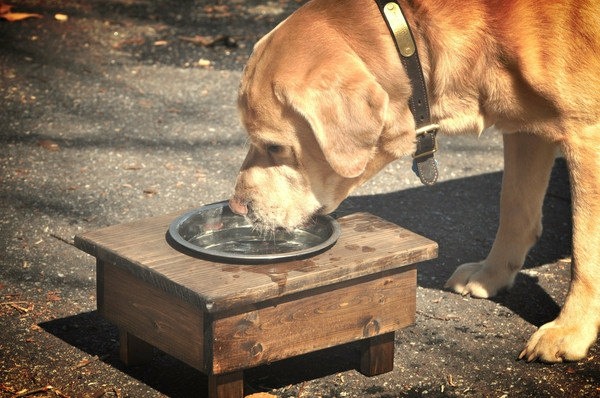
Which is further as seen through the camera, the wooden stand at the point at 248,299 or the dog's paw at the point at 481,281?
the dog's paw at the point at 481,281

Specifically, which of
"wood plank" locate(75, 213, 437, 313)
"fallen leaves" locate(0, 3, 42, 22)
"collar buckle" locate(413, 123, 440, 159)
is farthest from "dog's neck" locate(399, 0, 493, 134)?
"fallen leaves" locate(0, 3, 42, 22)

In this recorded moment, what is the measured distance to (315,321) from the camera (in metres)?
3.33

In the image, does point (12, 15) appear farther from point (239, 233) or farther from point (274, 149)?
point (274, 149)

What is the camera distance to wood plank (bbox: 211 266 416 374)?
3.14m

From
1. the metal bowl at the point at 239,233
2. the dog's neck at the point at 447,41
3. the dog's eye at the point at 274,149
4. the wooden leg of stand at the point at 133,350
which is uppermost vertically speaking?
the dog's neck at the point at 447,41

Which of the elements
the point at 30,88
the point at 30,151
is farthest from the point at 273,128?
the point at 30,88

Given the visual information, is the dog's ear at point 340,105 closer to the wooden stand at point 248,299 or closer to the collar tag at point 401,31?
the collar tag at point 401,31

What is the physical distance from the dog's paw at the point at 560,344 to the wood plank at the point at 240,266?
62cm

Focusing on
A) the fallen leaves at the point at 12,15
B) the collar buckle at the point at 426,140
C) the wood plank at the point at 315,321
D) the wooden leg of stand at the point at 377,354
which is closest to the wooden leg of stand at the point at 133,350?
the wood plank at the point at 315,321

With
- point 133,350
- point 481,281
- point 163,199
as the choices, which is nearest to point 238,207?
point 133,350

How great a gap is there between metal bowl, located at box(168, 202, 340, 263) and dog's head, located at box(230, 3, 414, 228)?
0.10 meters

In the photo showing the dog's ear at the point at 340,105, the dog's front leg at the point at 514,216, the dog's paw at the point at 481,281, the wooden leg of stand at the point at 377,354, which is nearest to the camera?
the dog's ear at the point at 340,105

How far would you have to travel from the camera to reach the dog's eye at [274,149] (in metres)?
3.56

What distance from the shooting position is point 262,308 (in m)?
3.18
